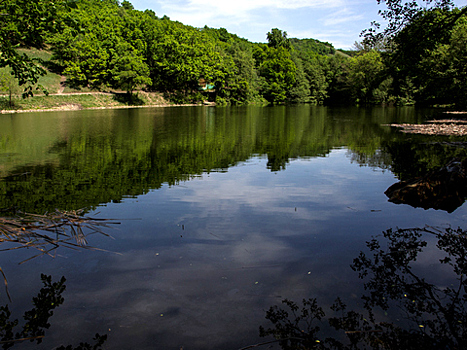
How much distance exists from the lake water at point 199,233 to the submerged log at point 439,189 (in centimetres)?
53

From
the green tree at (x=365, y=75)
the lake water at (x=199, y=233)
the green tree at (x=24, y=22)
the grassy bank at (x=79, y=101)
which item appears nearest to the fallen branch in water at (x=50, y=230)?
the lake water at (x=199, y=233)

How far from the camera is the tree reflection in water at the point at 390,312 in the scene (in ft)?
12.4

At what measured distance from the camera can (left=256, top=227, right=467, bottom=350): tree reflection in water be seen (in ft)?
12.4

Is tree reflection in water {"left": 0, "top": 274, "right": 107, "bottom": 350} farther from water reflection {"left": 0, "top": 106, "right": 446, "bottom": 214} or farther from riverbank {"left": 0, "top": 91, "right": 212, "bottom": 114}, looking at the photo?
riverbank {"left": 0, "top": 91, "right": 212, "bottom": 114}

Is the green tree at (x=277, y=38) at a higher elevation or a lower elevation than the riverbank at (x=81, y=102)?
higher

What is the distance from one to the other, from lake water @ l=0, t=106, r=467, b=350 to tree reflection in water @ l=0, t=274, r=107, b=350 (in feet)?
0.32

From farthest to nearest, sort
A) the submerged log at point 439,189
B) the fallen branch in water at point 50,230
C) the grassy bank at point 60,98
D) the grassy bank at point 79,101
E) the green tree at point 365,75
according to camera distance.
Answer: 1. the green tree at point 365,75
2. the grassy bank at point 79,101
3. the grassy bank at point 60,98
4. the submerged log at point 439,189
5. the fallen branch in water at point 50,230

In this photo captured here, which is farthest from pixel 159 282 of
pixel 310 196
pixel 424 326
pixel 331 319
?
pixel 310 196

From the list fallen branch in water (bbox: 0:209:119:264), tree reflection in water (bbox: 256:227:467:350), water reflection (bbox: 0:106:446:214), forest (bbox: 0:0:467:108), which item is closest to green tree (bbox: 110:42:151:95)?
forest (bbox: 0:0:467:108)

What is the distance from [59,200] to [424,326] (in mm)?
8336

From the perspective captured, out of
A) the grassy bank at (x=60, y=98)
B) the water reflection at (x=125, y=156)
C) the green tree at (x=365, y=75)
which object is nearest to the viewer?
the water reflection at (x=125, y=156)

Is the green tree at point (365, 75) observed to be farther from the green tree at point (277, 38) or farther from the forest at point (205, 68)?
the green tree at point (277, 38)

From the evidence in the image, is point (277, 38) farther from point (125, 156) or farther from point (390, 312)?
point (390, 312)

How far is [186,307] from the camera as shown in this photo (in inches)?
173
